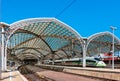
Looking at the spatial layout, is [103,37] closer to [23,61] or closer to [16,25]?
[16,25]

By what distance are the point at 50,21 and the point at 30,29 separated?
9959 mm

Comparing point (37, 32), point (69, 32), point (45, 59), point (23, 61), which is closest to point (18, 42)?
point (37, 32)

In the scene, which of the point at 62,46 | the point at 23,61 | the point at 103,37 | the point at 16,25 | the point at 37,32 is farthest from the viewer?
the point at 23,61

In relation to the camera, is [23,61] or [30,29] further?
[23,61]

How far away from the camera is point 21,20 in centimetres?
5766

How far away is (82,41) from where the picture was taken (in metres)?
67.9

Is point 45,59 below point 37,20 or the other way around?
below

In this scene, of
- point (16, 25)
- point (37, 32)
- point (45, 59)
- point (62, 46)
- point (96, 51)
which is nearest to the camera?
point (16, 25)

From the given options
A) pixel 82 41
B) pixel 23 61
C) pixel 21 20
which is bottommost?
pixel 23 61

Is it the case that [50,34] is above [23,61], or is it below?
above

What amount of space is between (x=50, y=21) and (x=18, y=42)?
29890 mm

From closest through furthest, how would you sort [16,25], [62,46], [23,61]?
[16,25]
[62,46]
[23,61]

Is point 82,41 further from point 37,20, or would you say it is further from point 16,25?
point 16,25

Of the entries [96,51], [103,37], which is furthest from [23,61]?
[103,37]
